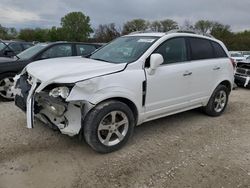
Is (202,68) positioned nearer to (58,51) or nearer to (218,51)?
(218,51)

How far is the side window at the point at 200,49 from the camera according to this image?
5.40 m

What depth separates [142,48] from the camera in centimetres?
469

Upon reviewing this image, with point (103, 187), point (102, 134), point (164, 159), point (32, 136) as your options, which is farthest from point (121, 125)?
point (32, 136)

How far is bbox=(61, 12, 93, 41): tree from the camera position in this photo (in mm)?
65125

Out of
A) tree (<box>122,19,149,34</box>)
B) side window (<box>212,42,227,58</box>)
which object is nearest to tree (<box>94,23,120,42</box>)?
tree (<box>122,19,149,34</box>)

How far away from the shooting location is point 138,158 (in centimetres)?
407

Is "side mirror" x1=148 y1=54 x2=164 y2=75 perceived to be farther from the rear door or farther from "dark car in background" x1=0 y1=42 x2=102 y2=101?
"dark car in background" x1=0 y1=42 x2=102 y2=101

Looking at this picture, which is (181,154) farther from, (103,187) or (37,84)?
(37,84)

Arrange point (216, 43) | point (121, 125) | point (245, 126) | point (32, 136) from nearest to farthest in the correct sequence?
point (121, 125)
point (32, 136)
point (245, 126)
point (216, 43)

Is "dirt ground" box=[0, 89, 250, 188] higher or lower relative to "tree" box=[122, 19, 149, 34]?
lower

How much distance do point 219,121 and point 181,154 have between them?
6.48ft

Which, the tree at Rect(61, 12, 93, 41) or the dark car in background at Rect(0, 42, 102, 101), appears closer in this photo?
the dark car in background at Rect(0, 42, 102, 101)

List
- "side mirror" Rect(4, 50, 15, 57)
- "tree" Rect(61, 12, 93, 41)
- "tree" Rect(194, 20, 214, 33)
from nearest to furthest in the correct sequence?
"side mirror" Rect(4, 50, 15, 57) → "tree" Rect(194, 20, 214, 33) → "tree" Rect(61, 12, 93, 41)

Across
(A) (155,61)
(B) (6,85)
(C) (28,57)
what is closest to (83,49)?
(C) (28,57)
